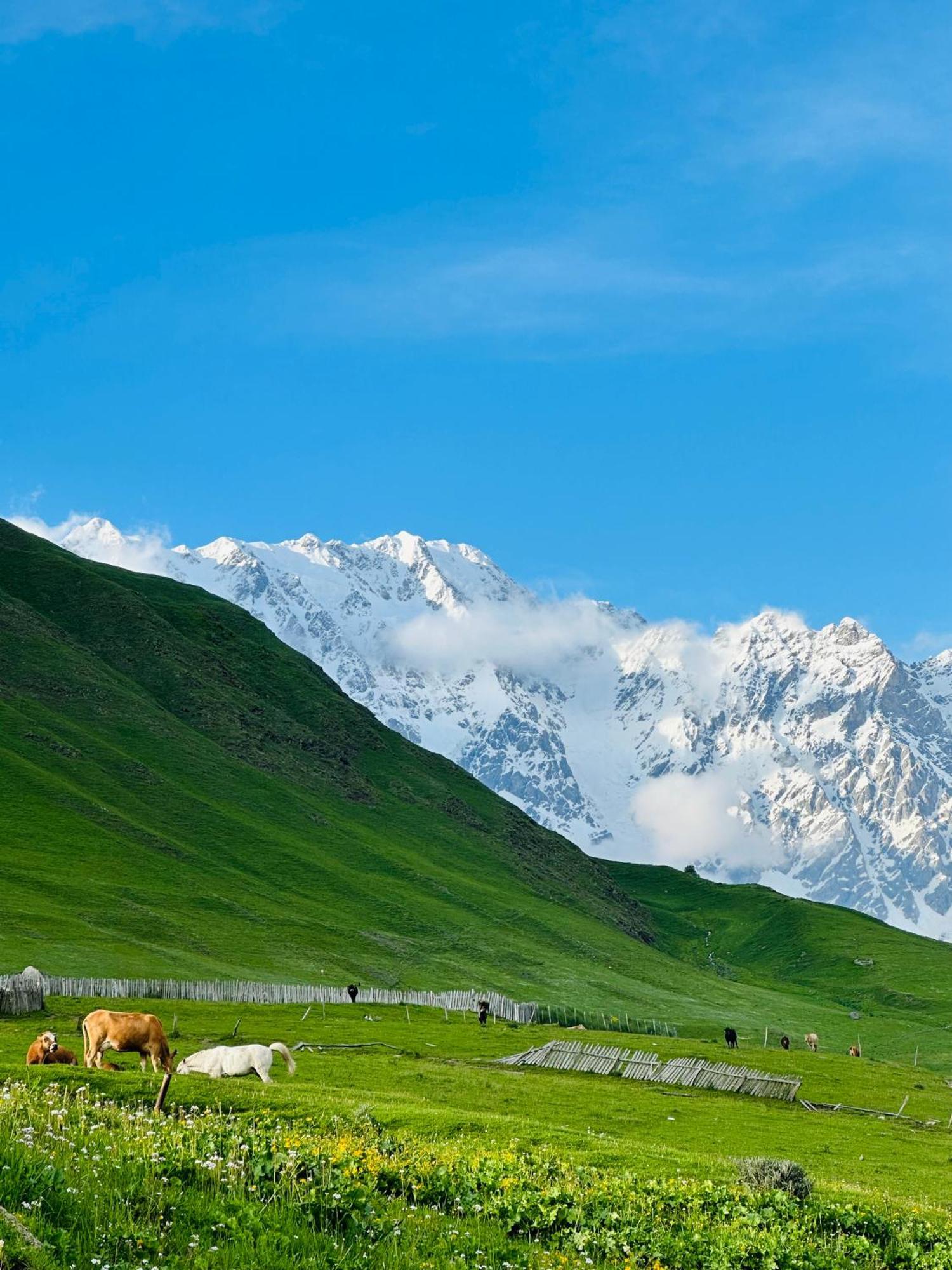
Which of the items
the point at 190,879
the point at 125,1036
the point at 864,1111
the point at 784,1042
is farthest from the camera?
the point at 190,879

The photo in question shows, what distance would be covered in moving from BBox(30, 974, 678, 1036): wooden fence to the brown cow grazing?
45.7 metres

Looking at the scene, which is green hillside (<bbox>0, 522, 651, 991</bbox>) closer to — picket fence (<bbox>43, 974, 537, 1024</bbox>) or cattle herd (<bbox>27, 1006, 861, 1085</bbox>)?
picket fence (<bbox>43, 974, 537, 1024</bbox>)

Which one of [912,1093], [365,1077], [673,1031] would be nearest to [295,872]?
[673,1031]

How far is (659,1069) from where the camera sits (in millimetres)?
65688

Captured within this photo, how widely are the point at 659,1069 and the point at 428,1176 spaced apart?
49113mm

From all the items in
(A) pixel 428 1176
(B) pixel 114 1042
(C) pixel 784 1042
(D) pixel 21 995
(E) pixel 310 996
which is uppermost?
(A) pixel 428 1176

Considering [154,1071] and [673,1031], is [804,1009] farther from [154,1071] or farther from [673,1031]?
[154,1071]

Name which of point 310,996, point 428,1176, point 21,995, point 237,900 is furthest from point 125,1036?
point 237,900

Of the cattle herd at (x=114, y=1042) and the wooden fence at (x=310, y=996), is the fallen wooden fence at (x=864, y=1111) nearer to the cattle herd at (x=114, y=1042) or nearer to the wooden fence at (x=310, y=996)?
the cattle herd at (x=114, y=1042)

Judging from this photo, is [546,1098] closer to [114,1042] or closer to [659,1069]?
[659,1069]

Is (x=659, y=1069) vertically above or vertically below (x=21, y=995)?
above

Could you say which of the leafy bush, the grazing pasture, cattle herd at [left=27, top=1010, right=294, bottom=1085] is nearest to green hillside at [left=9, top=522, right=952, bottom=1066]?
cattle herd at [left=27, top=1010, right=294, bottom=1085]

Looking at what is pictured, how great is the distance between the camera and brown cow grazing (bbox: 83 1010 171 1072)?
36656mm

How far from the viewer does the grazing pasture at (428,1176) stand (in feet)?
51.0
